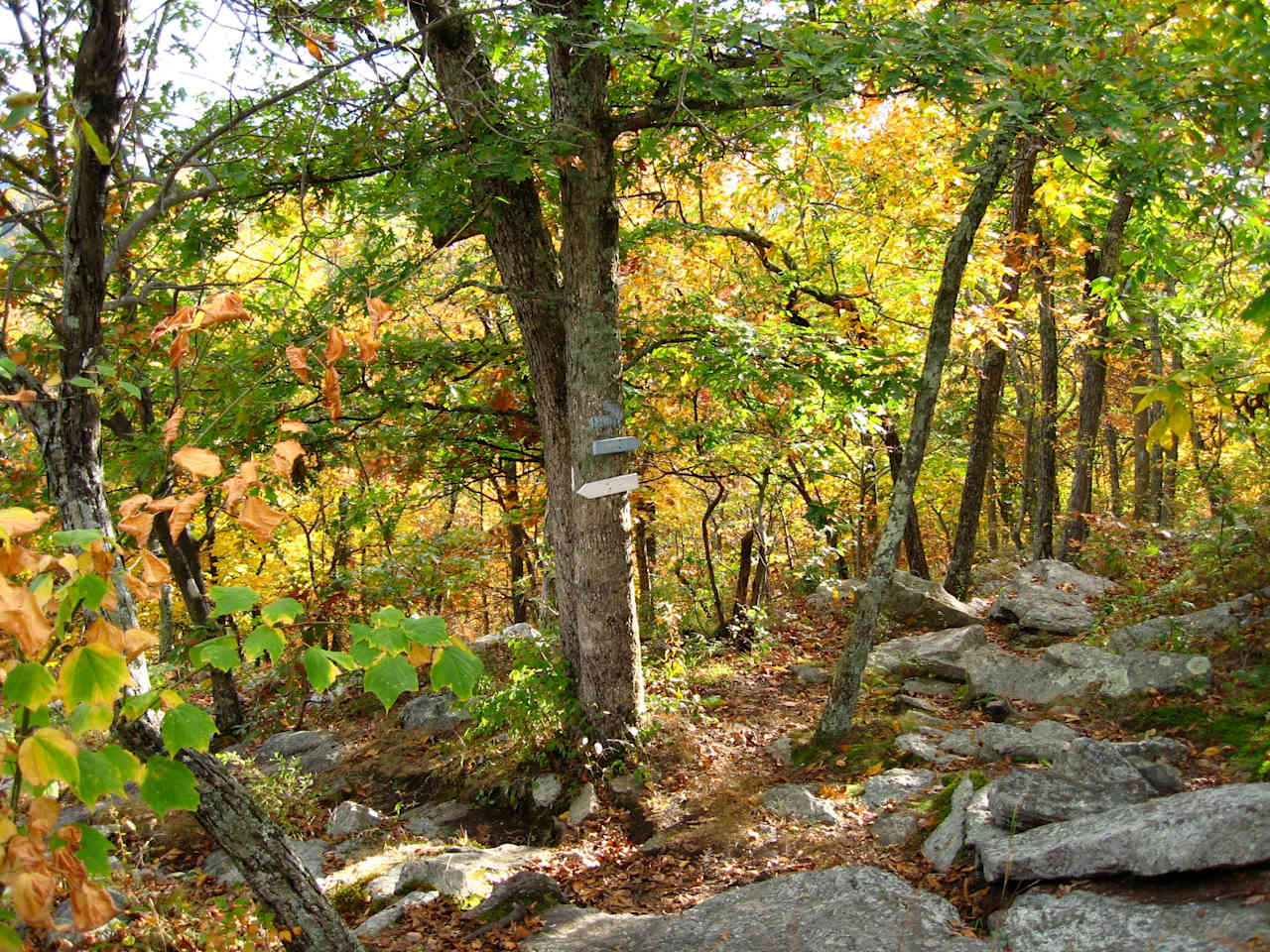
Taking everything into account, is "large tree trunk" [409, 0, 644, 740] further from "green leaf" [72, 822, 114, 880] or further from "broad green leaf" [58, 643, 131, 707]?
"broad green leaf" [58, 643, 131, 707]

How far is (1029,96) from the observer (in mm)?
4688

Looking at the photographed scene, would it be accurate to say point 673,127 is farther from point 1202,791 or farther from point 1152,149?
point 1202,791

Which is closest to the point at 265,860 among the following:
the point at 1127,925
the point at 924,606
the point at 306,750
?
the point at 1127,925

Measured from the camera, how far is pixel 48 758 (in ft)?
5.26

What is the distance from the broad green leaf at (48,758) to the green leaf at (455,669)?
2.32 feet

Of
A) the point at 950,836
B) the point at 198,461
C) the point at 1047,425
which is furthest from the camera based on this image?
the point at 1047,425

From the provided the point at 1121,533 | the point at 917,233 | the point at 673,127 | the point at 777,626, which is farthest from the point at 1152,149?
the point at 1121,533

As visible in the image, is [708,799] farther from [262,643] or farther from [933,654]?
[262,643]

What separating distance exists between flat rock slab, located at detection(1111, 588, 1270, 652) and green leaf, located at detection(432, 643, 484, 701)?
6913 mm

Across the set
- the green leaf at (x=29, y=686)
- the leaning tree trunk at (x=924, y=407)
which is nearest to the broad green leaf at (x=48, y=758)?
the green leaf at (x=29, y=686)

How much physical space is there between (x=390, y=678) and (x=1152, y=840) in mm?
3493

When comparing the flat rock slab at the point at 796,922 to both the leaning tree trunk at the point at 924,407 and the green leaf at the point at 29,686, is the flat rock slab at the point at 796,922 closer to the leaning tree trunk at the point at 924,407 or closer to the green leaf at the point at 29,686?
the leaning tree trunk at the point at 924,407

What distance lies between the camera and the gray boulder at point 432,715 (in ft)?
31.1

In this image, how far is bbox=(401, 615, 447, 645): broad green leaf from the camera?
1763mm
